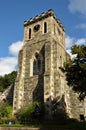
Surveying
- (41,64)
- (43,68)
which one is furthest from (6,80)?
(43,68)

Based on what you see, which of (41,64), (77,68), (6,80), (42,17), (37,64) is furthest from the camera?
(6,80)

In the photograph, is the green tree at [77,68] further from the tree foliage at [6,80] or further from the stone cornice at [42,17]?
the tree foliage at [6,80]

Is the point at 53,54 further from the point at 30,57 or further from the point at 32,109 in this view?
the point at 32,109

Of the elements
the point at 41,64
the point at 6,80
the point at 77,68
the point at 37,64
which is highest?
the point at 6,80

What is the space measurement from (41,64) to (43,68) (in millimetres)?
1055

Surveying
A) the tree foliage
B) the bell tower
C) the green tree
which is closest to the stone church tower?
the bell tower

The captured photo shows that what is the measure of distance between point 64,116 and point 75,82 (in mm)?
8006

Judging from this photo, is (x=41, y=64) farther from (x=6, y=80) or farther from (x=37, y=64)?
(x=6, y=80)

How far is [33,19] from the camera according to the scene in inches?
1574

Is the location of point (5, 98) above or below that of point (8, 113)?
above

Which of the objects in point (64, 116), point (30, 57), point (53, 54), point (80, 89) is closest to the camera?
point (80, 89)

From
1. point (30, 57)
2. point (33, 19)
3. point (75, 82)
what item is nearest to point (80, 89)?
point (75, 82)

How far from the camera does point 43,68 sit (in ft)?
110

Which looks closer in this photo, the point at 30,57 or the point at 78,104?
the point at 78,104
